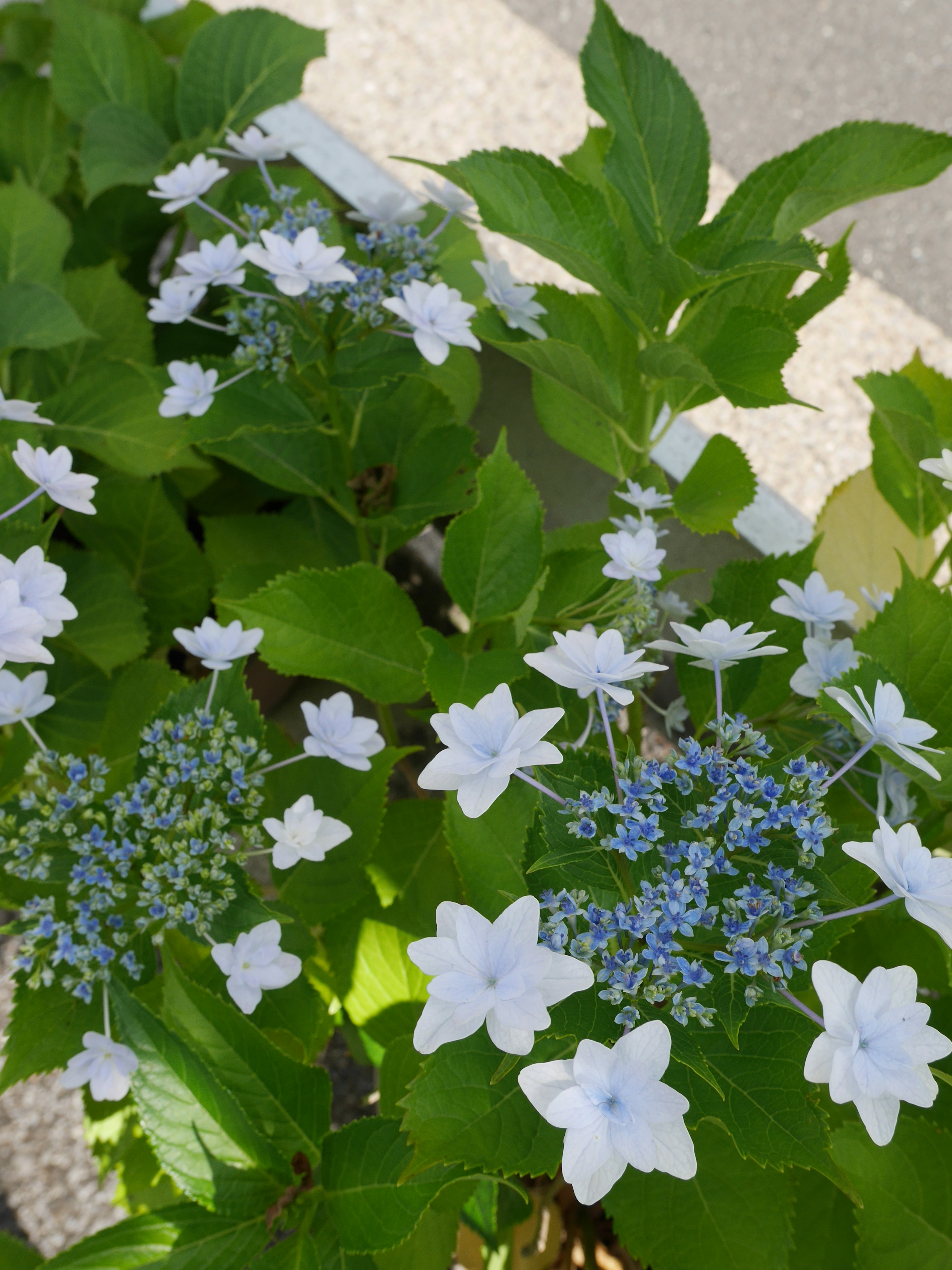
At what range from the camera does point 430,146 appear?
141 cm

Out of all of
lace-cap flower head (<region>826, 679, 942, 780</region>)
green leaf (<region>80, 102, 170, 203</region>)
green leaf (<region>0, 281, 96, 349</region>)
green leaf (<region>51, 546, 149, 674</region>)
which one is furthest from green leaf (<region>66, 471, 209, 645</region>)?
lace-cap flower head (<region>826, 679, 942, 780</region>)

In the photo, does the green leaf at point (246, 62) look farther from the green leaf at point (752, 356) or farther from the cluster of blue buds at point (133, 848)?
the cluster of blue buds at point (133, 848)

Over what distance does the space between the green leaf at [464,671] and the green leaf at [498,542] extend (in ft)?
0.13

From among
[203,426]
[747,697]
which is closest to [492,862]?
[747,697]

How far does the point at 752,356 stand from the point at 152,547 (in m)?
0.66

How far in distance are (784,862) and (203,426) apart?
540 mm

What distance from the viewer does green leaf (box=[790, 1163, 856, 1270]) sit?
0.71m

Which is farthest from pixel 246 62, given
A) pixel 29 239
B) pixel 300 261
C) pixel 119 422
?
pixel 300 261

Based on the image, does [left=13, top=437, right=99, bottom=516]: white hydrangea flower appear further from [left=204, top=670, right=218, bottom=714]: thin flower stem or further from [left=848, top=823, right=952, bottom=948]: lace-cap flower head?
[left=848, top=823, right=952, bottom=948]: lace-cap flower head

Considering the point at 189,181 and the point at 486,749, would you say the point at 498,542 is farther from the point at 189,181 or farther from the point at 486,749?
the point at 189,181

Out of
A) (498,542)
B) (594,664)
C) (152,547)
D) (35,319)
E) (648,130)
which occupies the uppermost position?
(648,130)

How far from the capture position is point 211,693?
0.64 meters


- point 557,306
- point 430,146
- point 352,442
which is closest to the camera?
point 557,306

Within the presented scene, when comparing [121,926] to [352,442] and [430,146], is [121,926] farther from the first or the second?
[430,146]
